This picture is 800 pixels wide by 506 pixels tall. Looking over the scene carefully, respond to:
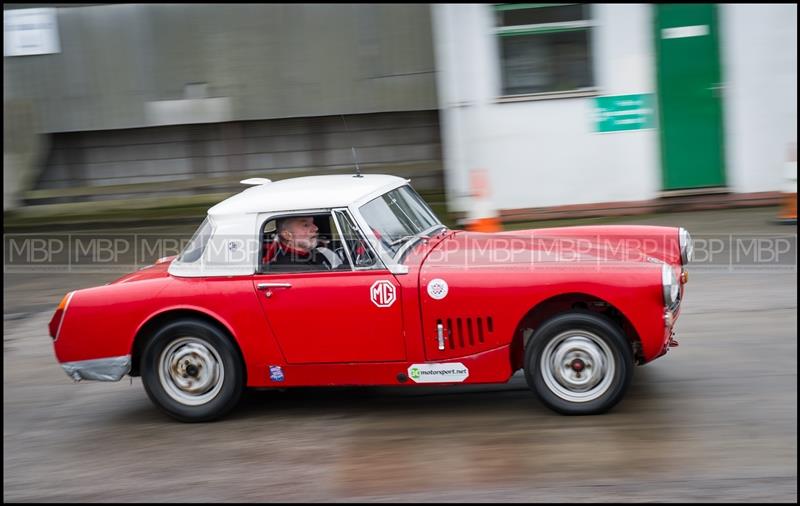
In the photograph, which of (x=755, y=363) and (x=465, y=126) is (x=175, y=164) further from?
(x=755, y=363)

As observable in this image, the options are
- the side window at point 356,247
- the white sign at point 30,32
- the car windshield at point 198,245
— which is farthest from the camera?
the white sign at point 30,32

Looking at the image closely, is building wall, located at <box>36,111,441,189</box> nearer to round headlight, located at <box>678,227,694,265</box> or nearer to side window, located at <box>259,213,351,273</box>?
round headlight, located at <box>678,227,694,265</box>

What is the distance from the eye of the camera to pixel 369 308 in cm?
527

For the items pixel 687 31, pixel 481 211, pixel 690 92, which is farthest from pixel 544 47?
pixel 481 211

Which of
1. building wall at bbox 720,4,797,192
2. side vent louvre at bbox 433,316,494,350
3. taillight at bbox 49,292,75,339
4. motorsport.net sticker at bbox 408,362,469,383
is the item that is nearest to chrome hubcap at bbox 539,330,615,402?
side vent louvre at bbox 433,316,494,350

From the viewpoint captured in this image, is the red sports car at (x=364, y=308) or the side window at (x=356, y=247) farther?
the side window at (x=356, y=247)

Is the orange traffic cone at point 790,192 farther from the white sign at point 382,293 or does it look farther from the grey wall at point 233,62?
the white sign at point 382,293

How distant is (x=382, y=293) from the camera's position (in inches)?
207

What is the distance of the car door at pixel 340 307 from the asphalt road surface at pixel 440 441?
0.47 meters

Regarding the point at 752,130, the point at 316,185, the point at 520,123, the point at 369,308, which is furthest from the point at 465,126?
the point at 369,308

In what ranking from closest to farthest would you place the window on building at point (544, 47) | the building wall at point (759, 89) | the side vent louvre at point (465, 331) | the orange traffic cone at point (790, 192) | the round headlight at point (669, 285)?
the round headlight at point (669, 285), the side vent louvre at point (465, 331), the orange traffic cone at point (790, 192), the building wall at point (759, 89), the window on building at point (544, 47)

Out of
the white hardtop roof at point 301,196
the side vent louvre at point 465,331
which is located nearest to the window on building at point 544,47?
the white hardtop roof at point 301,196

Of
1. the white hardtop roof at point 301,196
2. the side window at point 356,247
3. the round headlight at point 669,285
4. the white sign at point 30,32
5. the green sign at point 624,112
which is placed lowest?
the round headlight at point 669,285

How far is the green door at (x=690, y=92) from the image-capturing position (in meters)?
11.0
